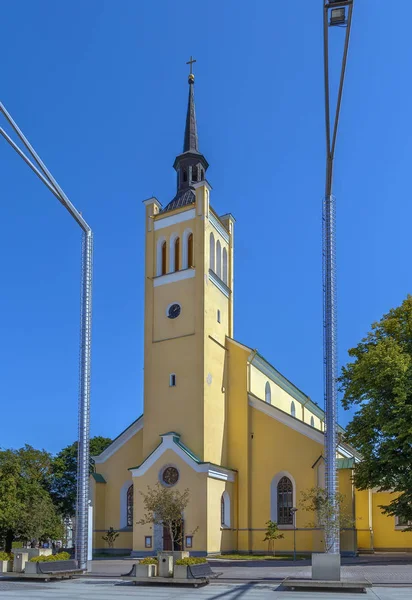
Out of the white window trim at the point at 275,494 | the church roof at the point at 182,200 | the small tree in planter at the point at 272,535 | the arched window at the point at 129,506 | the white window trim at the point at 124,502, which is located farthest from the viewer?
the church roof at the point at 182,200

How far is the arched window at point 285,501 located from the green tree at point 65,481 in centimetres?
2758

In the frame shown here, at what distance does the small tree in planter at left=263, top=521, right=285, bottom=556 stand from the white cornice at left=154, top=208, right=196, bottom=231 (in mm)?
18739

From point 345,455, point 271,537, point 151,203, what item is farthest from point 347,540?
point 151,203

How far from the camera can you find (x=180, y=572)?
2245cm

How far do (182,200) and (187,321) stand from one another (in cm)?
830

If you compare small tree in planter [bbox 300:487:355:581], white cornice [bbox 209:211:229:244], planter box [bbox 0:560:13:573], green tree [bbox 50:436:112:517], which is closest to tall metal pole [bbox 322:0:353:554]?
small tree in planter [bbox 300:487:355:581]

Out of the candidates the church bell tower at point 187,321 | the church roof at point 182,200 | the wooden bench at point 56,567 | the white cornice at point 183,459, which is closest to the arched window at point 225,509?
the white cornice at point 183,459

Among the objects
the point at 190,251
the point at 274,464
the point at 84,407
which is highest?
the point at 190,251

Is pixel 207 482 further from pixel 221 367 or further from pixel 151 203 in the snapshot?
pixel 151 203

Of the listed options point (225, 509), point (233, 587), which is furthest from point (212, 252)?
point (233, 587)

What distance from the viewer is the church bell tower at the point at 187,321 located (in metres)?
39.3

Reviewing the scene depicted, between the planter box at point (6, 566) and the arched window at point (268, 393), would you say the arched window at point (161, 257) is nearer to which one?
the arched window at point (268, 393)

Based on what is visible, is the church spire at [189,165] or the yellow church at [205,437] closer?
the yellow church at [205,437]

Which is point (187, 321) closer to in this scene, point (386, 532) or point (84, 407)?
point (84, 407)
